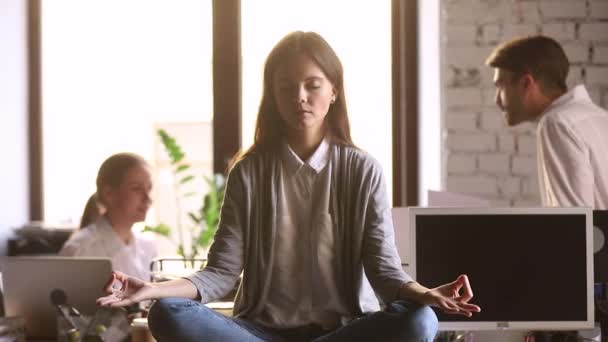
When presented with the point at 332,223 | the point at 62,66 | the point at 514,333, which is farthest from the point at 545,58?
the point at 62,66

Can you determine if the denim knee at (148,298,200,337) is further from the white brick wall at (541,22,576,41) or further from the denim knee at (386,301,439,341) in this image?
the white brick wall at (541,22,576,41)

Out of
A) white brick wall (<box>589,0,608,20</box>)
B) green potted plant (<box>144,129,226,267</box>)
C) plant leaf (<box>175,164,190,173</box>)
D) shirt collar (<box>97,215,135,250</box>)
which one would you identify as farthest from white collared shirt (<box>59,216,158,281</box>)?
white brick wall (<box>589,0,608,20</box>)

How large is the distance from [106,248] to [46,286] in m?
0.69

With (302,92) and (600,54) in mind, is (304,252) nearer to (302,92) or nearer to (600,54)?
(302,92)

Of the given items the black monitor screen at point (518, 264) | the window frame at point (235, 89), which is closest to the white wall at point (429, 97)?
the window frame at point (235, 89)

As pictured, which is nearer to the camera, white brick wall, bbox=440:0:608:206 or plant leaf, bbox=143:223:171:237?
white brick wall, bbox=440:0:608:206

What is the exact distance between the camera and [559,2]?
362 cm

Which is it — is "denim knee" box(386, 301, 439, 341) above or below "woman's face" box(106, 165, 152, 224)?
below

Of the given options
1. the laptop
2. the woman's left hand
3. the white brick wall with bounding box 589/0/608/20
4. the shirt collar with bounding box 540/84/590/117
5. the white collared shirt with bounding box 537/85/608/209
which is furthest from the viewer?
the white brick wall with bounding box 589/0/608/20

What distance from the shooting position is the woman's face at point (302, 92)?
1.96 m

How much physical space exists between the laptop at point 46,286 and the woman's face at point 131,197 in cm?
70

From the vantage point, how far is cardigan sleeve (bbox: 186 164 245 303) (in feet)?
6.24

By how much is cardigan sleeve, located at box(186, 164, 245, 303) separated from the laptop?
0.53m

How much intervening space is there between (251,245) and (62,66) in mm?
2486
